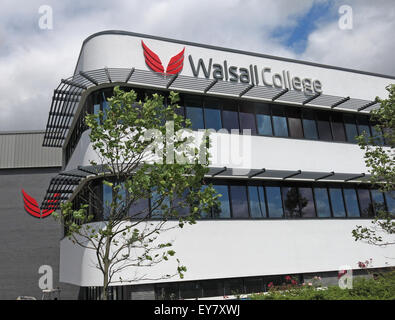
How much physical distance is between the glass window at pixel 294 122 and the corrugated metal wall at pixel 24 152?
65.8 feet

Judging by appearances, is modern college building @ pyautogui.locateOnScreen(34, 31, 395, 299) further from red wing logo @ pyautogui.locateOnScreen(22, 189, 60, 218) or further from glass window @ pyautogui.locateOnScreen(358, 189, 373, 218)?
red wing logo @ pyautogui.locateOnScreen(22, 189, 60, 218)

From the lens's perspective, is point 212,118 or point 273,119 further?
point 273,119

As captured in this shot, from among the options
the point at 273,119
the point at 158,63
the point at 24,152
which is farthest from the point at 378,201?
the point at 24,152

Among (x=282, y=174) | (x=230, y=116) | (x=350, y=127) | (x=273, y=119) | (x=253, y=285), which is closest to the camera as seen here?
(x=253, y=285)

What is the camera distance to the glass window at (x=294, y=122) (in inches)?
704

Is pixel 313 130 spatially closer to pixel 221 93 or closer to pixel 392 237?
pixel 221 93

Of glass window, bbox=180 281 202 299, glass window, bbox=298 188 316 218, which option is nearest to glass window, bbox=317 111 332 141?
glass window, bbox=298 188 316 218

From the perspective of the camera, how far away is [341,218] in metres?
17.6

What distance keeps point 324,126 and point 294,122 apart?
1777 millimetres

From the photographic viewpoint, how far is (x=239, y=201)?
1585 cm

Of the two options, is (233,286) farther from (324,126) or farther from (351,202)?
(324,126)

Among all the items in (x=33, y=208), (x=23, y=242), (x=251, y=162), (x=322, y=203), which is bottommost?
(x=322, y=203)

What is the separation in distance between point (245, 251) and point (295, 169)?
4.46 metres

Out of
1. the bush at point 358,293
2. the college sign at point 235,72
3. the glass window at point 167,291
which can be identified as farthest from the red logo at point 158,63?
the bush at point 358,293
